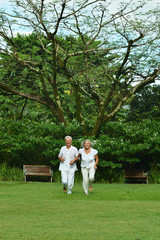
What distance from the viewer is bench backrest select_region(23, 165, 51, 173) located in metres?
23.7

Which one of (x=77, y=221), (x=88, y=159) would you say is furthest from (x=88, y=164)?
(x=77, y=221)

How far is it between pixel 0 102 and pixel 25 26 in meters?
14.1

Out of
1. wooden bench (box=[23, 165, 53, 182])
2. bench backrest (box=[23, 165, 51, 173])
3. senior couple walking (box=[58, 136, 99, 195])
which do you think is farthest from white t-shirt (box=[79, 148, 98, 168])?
bench backrest (box=[23, 165, 51, 173])

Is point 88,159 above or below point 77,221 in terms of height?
above

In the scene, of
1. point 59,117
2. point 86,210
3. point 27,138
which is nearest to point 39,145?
point 27,138

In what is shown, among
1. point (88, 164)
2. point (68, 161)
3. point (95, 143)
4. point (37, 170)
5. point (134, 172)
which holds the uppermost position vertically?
point (95, 143)

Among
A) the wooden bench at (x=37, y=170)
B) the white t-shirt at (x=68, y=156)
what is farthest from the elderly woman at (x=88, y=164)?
the wooden bench at (x=37, y=170)

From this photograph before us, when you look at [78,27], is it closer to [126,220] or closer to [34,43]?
[34,43]

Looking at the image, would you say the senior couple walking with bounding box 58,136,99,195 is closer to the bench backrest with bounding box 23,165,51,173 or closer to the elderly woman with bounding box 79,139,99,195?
the elderly woman with bounding box 79,139,99,195

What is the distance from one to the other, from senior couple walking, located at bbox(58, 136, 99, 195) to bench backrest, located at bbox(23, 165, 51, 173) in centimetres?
854

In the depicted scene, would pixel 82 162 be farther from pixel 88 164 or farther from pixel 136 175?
pixel 136 175

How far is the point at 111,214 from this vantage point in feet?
31.2

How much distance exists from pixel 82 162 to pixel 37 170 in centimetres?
919

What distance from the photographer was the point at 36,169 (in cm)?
2384
